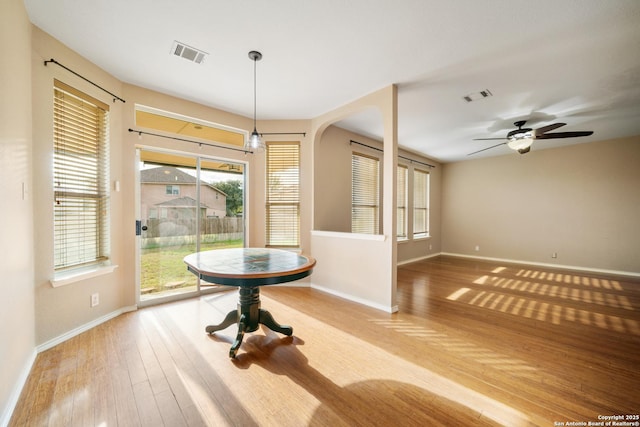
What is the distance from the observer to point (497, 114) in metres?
3.96

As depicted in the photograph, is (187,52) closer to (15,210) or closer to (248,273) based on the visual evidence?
(15,210)

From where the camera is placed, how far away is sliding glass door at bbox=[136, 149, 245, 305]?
3.24 metres

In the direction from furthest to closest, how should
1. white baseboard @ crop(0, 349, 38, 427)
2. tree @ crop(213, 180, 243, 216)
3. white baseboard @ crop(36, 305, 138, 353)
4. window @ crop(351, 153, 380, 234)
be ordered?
1. window @ crop(351, 153, 380, 234)
2. tree @ crop(213, 180, 243, 216)
3. white baseboard @ crop(36, 305, 138, 353)
4. white baseboard @ crop(0, 349, 38, 427)

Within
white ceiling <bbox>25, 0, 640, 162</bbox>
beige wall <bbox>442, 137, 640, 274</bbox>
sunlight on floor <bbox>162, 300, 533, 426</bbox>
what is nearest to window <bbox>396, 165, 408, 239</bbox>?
beige wall <bbox>442, 137, 640, 274</bbox>

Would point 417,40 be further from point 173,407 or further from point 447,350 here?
point 173,407

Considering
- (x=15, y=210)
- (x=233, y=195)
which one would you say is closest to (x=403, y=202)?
(x=233, y=195)

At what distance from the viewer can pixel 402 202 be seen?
6.29m

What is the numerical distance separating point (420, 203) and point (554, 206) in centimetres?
297

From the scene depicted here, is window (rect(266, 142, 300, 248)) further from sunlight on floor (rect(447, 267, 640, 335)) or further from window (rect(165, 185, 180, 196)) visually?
sunlight on floor (rect(447, 267, 640, 335))

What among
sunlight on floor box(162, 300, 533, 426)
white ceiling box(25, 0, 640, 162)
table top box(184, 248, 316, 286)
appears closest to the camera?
sunlight on floor box(162, 300, 533, 426)

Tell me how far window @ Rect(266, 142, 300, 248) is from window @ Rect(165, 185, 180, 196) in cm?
137

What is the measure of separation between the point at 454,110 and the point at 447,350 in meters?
3.40

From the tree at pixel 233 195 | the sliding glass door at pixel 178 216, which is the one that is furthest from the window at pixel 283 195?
the sliding glass door at pixel 178 216

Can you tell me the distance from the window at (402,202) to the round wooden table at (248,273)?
4311 millimetres
